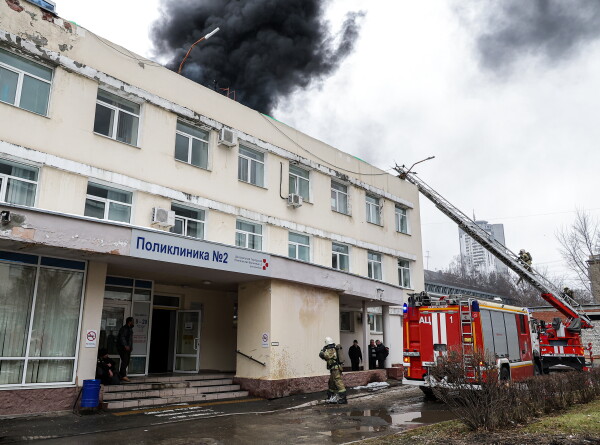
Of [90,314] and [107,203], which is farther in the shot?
[107,203]

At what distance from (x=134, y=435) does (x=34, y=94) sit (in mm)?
9205

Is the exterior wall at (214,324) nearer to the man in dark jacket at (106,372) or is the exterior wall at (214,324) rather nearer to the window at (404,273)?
the man in dark jacket at (106,372)

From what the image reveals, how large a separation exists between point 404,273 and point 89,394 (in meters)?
18.4

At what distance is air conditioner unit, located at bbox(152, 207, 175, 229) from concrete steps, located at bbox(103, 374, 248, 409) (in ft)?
14.5

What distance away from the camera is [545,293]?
79.5 ft

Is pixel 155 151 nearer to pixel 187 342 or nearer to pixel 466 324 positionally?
pixel 187 342

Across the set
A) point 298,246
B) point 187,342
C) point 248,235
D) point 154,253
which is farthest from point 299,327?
point 154,253

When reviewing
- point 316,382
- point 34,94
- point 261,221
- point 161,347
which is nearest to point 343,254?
point 261,221

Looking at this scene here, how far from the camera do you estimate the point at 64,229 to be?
10.6 meters

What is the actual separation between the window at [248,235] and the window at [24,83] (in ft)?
23.5

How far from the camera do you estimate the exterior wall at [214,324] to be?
1730 centimetres

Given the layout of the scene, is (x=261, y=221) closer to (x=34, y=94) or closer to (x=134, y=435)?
(x=34, y=94)

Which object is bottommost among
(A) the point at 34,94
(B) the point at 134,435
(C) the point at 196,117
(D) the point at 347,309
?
(B) the point at 134,435

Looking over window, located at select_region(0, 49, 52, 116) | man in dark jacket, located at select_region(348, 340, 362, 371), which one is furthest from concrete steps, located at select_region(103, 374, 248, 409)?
window, located at select_region(0, 49, 52, 116)
